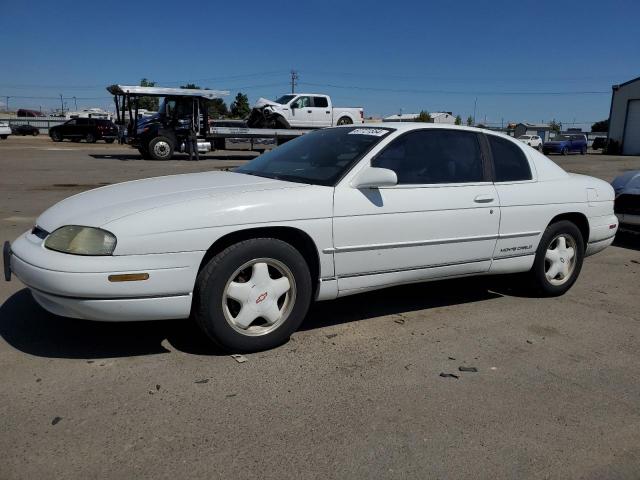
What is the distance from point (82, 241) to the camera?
3.02 m

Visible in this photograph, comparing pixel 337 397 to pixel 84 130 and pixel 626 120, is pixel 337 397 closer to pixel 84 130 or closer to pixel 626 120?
pixel 84 130

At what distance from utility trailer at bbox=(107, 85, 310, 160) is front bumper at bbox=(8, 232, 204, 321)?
18200 millimetres

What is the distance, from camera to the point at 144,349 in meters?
3.44

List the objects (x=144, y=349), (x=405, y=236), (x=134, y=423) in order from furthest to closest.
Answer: (x=405, y=236)
(x=144, y=349)
(x=134, y=423)

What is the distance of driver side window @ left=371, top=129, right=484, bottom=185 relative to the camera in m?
3.93

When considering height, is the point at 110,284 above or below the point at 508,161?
below

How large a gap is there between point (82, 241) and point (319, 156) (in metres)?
1.76

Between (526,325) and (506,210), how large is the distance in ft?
2.94

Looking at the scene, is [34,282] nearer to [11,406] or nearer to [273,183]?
[11,406]

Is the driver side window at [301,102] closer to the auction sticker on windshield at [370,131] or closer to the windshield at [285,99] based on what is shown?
the windshield at [285,99]

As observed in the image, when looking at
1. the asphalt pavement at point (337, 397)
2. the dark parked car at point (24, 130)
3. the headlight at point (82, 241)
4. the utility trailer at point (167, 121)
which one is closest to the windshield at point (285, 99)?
the utility trailer at point (167, 121)

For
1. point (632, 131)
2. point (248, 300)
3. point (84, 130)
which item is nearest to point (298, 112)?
point (84, 130)

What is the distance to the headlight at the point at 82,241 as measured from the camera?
9.77 feet

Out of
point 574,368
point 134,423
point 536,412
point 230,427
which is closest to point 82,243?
point 134,423
